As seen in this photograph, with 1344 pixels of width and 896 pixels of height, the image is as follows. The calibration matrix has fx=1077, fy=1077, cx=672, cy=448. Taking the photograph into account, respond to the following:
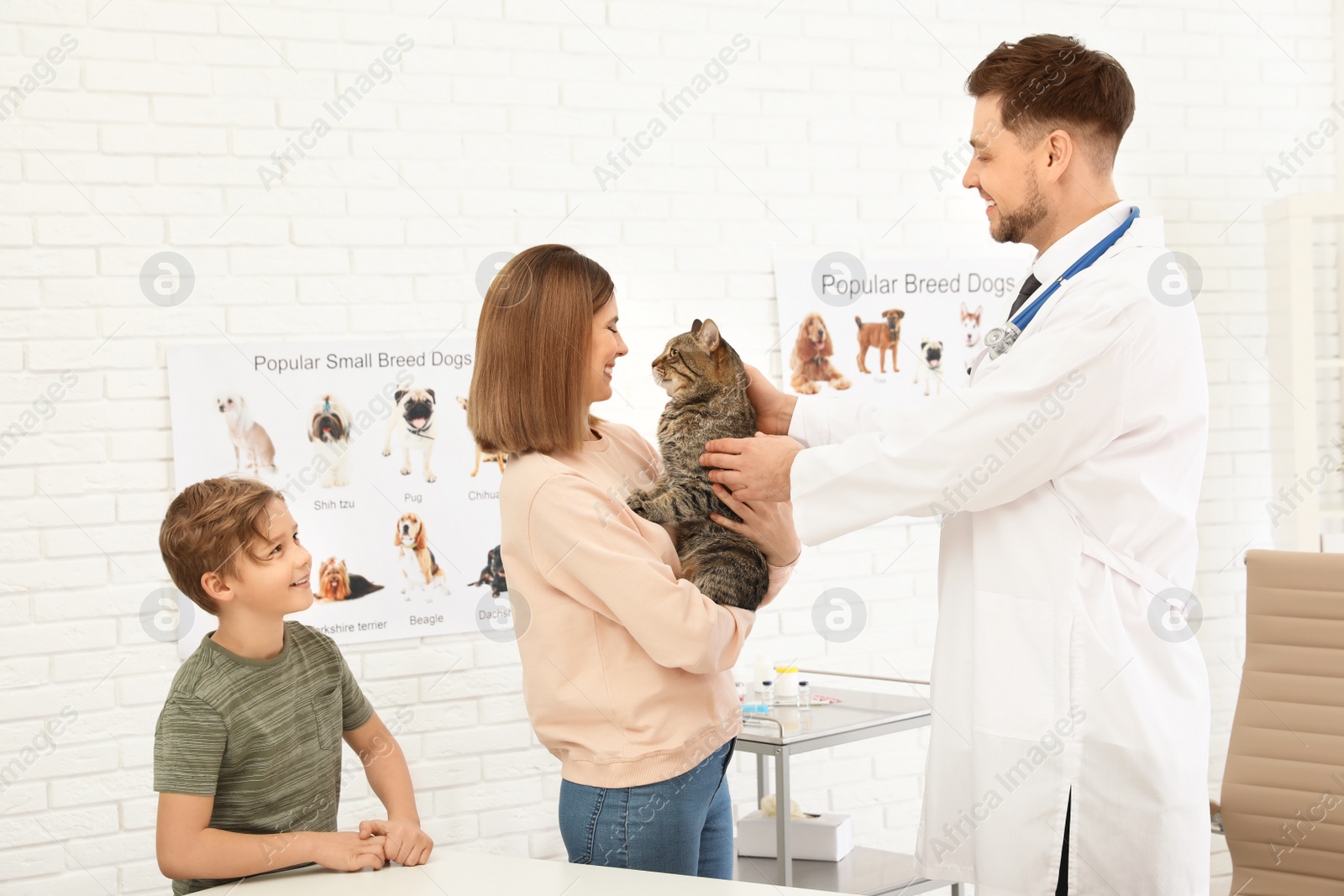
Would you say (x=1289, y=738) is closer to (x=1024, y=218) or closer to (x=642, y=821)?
(x=1024, y=218)

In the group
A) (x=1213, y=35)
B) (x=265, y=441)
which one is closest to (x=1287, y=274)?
(x=1213, y=35)

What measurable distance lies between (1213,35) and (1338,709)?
2.61 meters

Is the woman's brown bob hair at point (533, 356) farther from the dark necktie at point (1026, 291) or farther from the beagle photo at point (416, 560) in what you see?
the beagle photo at point (416, 560)

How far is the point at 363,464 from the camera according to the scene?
309 cm

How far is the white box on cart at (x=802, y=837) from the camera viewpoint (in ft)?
9.63

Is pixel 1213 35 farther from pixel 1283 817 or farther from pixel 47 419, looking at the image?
pixel 47 419

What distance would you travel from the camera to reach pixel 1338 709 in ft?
8.56

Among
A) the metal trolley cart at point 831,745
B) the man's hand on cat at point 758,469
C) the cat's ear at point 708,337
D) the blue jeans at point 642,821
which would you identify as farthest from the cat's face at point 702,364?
the metal trolley cart at point 831,745

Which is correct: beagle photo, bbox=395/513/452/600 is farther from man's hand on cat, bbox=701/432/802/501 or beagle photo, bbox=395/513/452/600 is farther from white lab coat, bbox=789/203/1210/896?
white lab coat, bbox=789/203/1210/896

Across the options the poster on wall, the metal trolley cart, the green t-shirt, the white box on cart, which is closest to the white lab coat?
the metal trolley cart

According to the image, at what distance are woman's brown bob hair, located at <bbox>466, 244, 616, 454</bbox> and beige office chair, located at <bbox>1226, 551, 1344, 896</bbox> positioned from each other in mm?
2009

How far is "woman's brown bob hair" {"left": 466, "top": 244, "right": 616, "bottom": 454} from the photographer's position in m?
1.67

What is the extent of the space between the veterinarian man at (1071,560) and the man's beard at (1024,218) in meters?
0.06

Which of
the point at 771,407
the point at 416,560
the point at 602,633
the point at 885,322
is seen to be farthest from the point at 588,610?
the point at 885,322
